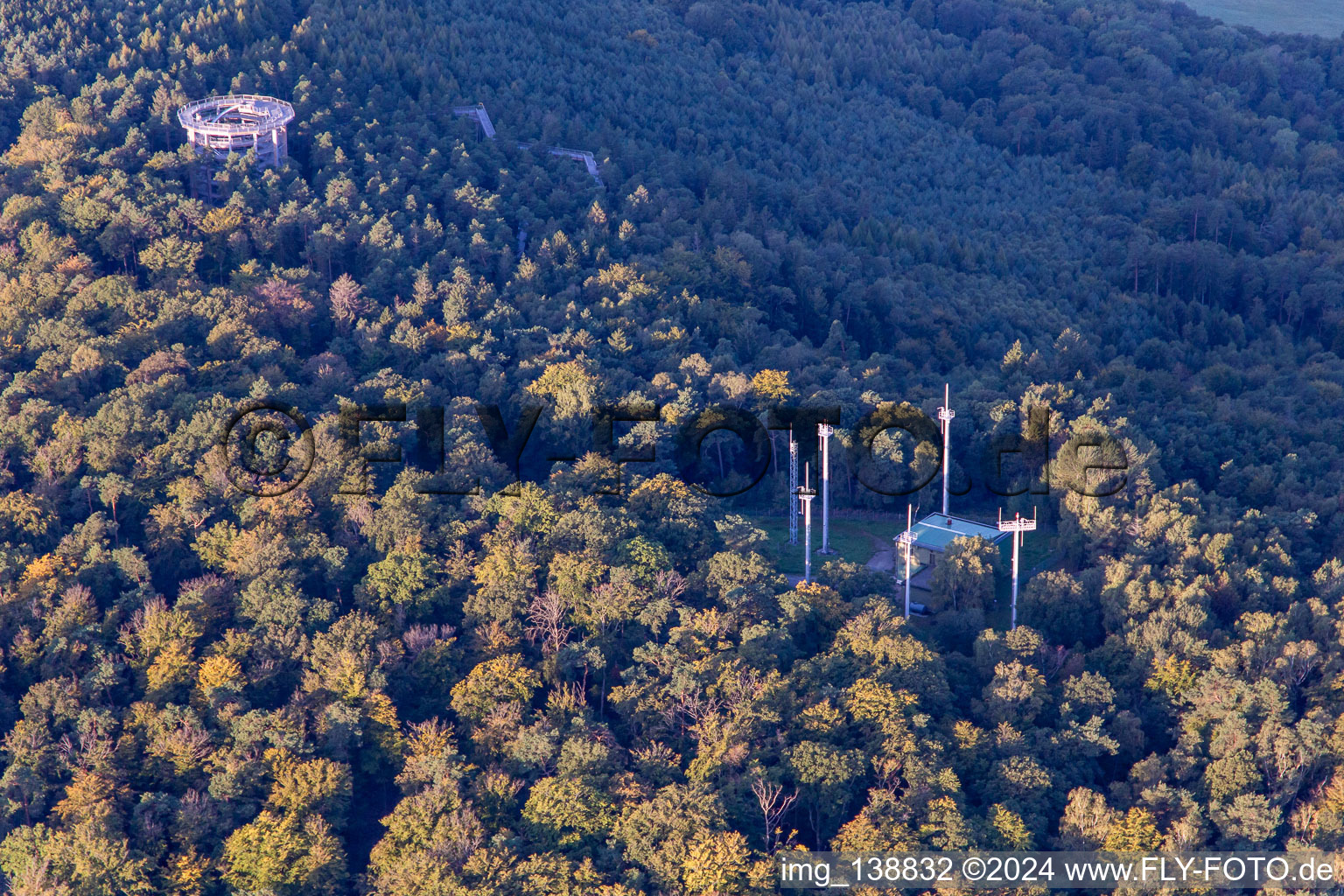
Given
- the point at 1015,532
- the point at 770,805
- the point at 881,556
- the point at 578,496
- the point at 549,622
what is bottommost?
the point at 881,556

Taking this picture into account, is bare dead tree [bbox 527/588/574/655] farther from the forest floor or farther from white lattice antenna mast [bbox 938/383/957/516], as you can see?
white lattice antenna mast [bbox 938/383/957/516]

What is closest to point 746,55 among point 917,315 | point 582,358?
point 917,315

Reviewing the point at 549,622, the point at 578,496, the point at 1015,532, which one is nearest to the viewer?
the point at 549,622

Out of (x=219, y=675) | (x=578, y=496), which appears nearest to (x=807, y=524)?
(x=578, y=496)

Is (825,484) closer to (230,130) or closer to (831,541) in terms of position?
(831,541)

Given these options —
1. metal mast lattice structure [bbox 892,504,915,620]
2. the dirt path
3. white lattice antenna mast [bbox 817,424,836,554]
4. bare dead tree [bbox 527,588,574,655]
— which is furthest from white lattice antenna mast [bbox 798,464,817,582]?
bare dead tree [bbox 527,588,574,655]

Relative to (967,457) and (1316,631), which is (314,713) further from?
(1316,631)
